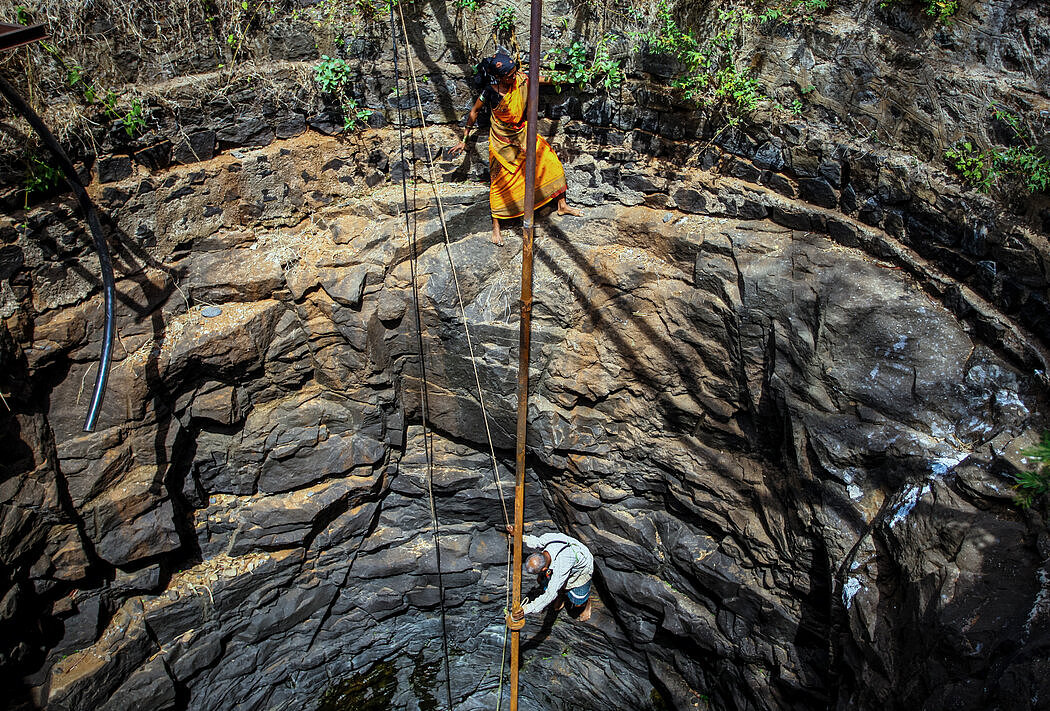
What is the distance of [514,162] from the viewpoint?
411 cm

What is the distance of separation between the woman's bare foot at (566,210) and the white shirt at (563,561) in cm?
250

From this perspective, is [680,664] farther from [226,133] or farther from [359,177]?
[226,133]

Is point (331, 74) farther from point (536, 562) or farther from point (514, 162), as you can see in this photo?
point (536, 562)

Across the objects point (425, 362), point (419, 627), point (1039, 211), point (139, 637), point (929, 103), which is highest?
point (929, 103)

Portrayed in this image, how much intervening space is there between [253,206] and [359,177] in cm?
84

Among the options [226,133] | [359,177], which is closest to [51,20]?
[226,133]

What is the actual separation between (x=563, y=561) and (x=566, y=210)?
2.70 m

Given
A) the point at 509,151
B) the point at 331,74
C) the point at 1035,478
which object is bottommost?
the point at 1035,478

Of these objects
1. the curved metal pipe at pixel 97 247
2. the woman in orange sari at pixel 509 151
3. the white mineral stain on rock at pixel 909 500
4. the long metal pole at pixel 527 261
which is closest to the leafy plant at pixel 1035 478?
the white mineral stain on rock at pixel 909 500

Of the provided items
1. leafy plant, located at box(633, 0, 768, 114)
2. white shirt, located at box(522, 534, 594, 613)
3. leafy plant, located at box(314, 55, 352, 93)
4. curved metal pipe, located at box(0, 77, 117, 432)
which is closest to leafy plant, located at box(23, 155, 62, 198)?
curved metal pipe, located at box(0, 77, 117, 432)

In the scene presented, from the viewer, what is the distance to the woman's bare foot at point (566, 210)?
4.55m

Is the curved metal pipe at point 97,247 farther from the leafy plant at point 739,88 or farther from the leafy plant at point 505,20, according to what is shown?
the leafy plant at point 739,88

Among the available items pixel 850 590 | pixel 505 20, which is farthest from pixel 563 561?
pixel 505 20

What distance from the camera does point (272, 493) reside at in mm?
4695
